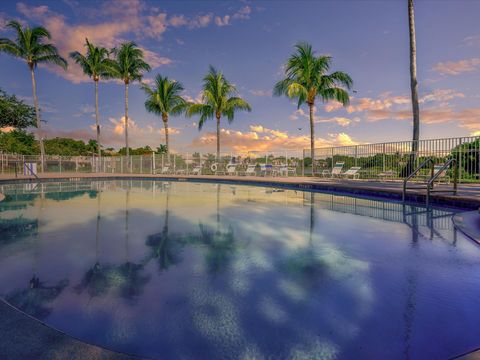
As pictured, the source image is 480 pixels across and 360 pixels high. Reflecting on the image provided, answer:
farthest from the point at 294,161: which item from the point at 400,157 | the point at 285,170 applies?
the point at 400,157

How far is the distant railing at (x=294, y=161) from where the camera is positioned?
410 inches

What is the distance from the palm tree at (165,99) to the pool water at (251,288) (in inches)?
883

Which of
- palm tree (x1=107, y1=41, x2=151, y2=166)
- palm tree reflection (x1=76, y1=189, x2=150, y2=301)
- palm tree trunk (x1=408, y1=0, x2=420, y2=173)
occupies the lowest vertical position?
palm tree reflection (x1=76, y1=189, x2=150, y2=301)

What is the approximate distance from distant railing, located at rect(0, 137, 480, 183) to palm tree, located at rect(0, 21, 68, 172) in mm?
3493

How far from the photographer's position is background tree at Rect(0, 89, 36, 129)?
88.5 feet

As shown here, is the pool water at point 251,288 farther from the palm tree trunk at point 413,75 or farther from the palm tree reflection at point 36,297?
the palm tree trunk at point 413,75

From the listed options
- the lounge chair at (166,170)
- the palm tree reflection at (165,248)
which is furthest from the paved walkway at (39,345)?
the lounge chair at (166,170)

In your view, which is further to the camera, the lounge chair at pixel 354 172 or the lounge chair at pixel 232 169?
the lounge chair at pixel 232 169

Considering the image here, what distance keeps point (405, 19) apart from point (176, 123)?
1942cm

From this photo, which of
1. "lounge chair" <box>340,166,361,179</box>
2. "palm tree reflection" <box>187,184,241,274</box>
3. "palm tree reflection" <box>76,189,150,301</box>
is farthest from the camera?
"lounge chair" <box>340,166,361,179</box>

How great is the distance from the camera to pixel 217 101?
2247 cm

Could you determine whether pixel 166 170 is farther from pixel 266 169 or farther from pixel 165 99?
pixel 266 169

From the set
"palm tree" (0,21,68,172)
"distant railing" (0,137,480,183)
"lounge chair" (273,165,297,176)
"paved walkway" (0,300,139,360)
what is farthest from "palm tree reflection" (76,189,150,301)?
"palm tree" (0,21,68,172)

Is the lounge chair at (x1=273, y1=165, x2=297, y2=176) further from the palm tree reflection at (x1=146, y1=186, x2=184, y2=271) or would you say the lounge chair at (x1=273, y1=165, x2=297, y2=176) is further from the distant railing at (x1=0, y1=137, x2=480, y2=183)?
the palm tree reflection at (x1=146, y1=186, x2=184, y2=271)
